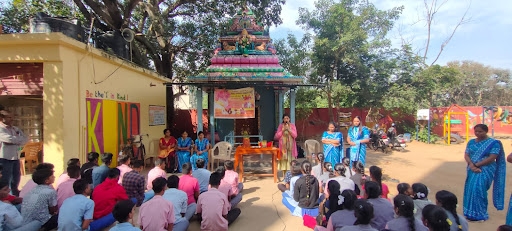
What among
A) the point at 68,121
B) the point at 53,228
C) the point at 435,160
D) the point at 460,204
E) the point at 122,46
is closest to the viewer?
the point at 53,228

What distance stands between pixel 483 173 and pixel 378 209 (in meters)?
2.57

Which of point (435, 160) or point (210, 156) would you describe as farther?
point (435, 160)

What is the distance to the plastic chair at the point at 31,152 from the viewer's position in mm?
7082

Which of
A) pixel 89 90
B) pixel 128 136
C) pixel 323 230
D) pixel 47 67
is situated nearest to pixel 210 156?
pixel 128 136

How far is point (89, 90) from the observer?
643cm

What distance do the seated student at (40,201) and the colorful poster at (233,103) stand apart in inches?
203

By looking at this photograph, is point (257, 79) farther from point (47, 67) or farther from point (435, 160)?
point (435, 160)

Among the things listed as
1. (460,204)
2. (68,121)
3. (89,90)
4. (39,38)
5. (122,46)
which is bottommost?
(460,204)

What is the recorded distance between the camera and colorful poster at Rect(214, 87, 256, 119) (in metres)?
8.48

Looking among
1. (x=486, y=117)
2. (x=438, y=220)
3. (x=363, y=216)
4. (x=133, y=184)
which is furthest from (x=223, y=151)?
(x=486, y=117)

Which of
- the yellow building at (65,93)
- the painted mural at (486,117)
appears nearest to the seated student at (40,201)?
the yellow building at (65,93)

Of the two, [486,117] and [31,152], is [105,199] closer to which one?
[31,152]

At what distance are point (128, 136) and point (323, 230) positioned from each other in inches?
265

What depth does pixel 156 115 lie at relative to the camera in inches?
414
